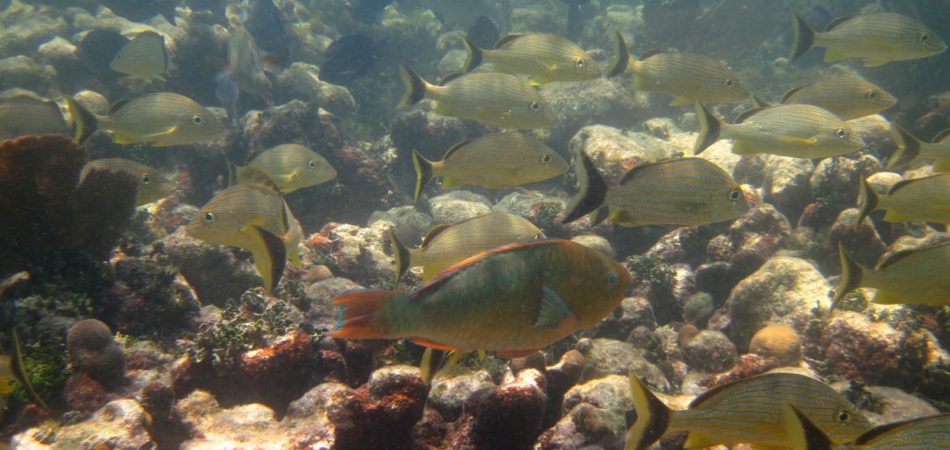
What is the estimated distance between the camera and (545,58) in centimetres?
691

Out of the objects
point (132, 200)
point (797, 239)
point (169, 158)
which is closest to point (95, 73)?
point (169, 158)

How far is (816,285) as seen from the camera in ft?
19.2

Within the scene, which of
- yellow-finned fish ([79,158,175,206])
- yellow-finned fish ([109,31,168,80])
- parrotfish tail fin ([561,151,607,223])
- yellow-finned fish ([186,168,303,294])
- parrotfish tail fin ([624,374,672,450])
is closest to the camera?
parrotfish tail fin ([624,374,672,450])

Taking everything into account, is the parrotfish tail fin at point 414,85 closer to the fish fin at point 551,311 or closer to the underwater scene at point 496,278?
the underwater scene at point 496,278

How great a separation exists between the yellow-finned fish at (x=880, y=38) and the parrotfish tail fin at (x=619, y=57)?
2.80m

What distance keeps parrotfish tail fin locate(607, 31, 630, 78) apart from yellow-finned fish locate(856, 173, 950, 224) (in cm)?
327

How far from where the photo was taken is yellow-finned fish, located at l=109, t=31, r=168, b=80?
9.60 metres

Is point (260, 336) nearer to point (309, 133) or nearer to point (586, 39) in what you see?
point (309, 133)

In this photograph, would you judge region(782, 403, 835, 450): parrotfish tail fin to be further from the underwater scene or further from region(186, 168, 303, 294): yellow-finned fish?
region(186, 168, 303, 294): yellow-finned fish

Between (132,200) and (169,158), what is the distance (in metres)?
6.01

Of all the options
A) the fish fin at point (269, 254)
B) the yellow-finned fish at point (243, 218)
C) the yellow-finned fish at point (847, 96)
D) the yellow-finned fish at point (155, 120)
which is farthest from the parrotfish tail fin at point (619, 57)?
the yellow-finned fish at point (155, 120)

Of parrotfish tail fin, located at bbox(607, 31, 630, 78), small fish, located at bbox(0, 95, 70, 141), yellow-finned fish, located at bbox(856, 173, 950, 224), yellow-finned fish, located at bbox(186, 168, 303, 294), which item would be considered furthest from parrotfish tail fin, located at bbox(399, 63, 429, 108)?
small fish, located at bbox(0, 95, 70, 141)

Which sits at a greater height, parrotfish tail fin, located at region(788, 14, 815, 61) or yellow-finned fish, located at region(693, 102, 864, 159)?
parrotfish tail fin, located at region(788, 14, 815, 61)

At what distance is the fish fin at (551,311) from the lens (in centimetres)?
234
